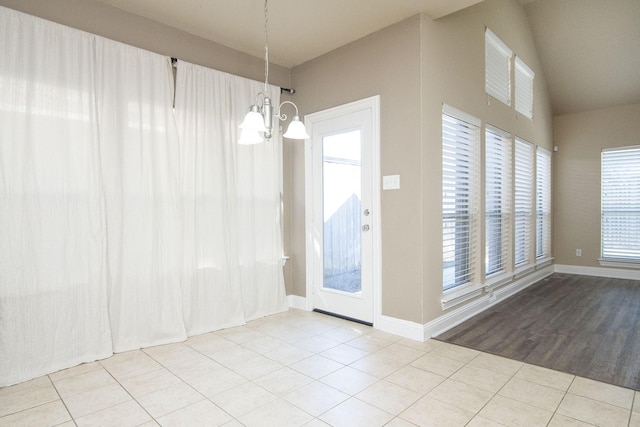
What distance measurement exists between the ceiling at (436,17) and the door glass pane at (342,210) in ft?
3.36

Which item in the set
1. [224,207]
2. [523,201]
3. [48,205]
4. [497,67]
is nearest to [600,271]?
[523,201]

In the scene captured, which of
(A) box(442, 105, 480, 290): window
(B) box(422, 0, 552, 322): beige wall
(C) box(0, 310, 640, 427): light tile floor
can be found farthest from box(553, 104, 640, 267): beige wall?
(C) box(0, 310, 640, 427): light tile floor

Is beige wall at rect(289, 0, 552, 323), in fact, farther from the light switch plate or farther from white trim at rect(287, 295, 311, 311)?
white trim at rect(287, 295, 311, 311)

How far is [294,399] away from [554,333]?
8.59 ft

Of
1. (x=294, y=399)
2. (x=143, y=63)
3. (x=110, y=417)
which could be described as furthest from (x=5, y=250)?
(x=294, y=399)

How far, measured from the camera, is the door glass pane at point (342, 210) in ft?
12.0

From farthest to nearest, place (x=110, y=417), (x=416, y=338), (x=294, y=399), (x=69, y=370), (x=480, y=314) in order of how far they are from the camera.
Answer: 1. (x=480, y=314)
2. (x=416, y=338)
3. (x=69, y=370)
4. (x=294, y=399)
5. (x=110, y=417)

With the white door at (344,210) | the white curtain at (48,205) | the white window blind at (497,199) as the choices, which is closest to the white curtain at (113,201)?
the white curtain at (48,205)

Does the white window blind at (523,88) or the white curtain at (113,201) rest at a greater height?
the white window blind at (523,88)

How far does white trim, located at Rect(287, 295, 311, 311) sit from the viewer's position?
413 cm

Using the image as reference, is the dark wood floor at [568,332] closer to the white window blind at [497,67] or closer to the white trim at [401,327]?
the white trim at [401,327]

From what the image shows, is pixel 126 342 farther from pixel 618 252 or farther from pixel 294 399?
pixel 618 252

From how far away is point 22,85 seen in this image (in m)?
2.47

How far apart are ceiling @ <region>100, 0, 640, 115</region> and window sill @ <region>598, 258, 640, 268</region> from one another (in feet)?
8.61
